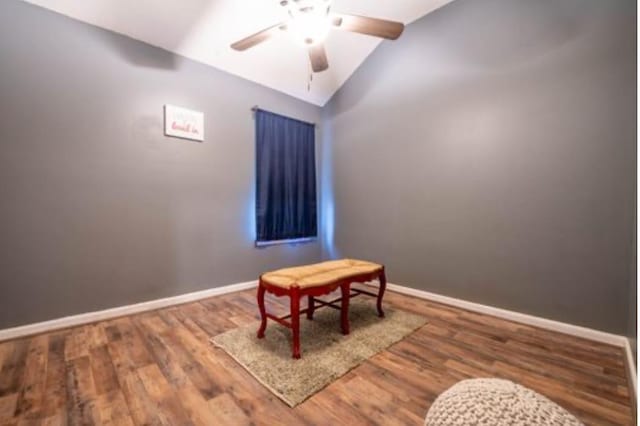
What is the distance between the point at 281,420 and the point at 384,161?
2.86 m

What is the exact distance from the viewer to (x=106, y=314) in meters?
2.56

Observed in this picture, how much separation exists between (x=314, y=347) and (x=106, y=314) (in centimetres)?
193

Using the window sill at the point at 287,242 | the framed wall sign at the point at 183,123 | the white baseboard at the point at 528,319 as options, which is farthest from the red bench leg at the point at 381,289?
the framed wall sign at the point at 183,123

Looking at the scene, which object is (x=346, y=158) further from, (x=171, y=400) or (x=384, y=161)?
(x=171, y=400)

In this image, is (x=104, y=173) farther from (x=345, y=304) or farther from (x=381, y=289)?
(x=381, y=289)

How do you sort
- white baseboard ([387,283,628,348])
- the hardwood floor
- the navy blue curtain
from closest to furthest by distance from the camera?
the hardwood floor
white baseboard ([387,283,628,348])
the navy blue curtain

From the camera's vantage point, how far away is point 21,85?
7.27 ft

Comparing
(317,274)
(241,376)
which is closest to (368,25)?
(317,274)

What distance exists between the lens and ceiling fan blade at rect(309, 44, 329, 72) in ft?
7.35

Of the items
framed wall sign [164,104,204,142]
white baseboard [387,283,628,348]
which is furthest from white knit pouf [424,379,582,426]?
framed wall sign [164,104,204,142]

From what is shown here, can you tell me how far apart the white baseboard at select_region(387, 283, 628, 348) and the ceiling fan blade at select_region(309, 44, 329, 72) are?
98.2 inches

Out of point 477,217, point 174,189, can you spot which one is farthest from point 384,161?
point 174,189

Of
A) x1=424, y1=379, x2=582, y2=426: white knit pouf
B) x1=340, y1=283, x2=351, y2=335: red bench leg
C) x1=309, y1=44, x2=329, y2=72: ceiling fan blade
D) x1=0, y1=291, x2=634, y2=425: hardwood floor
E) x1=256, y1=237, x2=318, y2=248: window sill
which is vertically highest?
x1=309, y1=44, x2=329, y2=72: ceiling fan blade

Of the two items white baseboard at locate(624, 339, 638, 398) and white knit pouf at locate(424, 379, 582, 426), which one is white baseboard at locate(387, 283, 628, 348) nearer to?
white baseboard at locate(624, 339, 638, 398)
